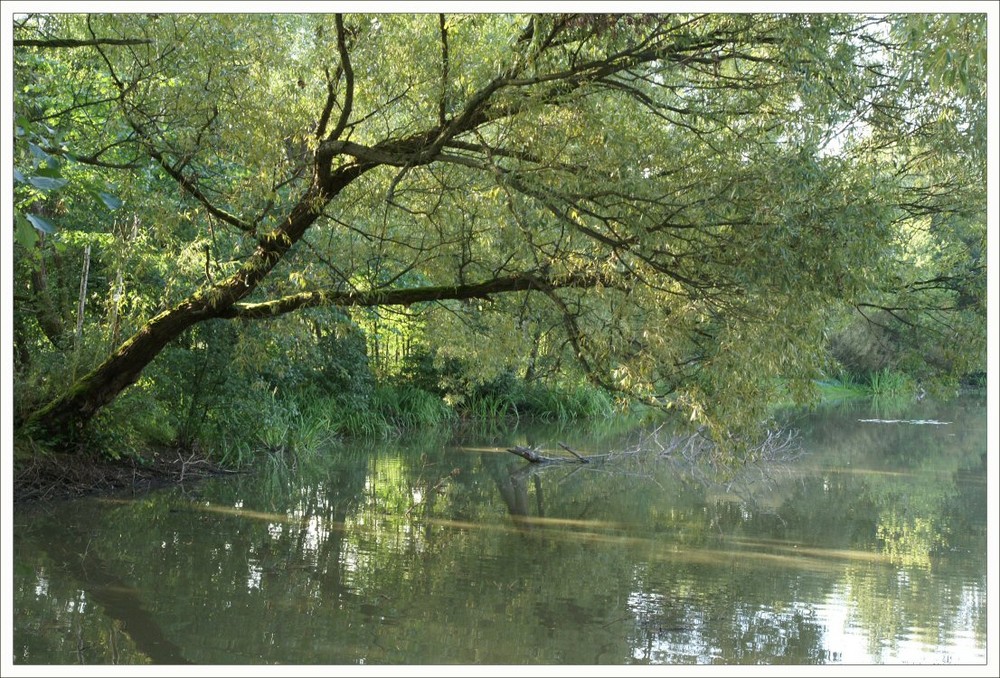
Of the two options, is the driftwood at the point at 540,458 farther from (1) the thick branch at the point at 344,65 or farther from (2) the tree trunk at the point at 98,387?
(1) the thick branch at the point at 344,65

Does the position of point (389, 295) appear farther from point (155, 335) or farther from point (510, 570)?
point (510, 570)

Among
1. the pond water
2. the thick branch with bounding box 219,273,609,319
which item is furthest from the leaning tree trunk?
the pond water

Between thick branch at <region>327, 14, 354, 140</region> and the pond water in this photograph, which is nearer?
the pond water

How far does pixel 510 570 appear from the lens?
737cm

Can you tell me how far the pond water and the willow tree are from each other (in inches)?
54.2

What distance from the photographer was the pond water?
18.5ft

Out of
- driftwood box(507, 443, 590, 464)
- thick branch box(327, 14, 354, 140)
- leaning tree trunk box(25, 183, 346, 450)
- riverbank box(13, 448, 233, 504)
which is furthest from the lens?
driftwood box(507, 443, 590, 464)

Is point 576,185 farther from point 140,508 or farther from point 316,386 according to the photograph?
point 316,386

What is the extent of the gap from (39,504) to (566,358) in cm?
496

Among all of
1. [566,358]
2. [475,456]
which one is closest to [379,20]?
[566,358]

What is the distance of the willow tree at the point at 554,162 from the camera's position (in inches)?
226

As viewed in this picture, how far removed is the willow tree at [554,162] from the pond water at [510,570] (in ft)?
4.51

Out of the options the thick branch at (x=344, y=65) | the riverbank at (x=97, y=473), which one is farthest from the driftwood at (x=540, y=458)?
the thick branch at (x=344, y=65)

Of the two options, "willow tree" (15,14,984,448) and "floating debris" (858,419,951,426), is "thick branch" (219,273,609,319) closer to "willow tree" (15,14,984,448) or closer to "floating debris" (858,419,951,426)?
"willow tree" (15,14,984,448)
